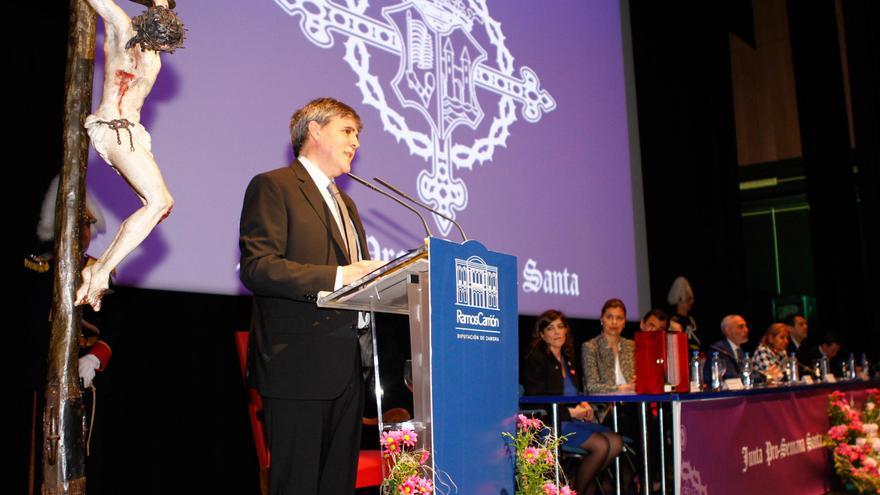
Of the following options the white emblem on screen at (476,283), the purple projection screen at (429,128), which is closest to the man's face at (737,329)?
the purple projection screen at (429,128)

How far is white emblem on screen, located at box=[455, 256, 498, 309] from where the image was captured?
80.7 inches

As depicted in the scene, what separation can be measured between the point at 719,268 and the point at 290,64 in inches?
201

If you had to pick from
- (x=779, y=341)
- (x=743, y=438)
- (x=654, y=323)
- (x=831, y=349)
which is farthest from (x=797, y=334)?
(x=743, y=438)

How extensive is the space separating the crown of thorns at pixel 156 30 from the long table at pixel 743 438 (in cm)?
222

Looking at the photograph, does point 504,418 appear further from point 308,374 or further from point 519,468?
point 308,374

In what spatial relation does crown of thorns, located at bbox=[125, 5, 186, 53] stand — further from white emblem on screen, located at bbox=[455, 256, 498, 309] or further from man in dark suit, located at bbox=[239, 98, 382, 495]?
white emblem on screen, located at bbox=[455, 256, 498, 309]

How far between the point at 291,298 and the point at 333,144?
54cm

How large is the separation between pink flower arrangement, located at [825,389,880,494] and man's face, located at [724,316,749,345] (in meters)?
0.87

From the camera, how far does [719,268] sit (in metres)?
7.48

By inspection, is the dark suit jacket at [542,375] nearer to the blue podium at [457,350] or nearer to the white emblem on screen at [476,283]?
the blue podium at [457,350]

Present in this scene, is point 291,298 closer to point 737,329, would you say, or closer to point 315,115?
point 315,115

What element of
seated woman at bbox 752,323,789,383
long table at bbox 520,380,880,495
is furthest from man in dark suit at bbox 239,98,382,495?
seated woman at bbox 752,323,789,383

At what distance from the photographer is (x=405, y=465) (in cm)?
193

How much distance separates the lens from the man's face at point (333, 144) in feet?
7.73
